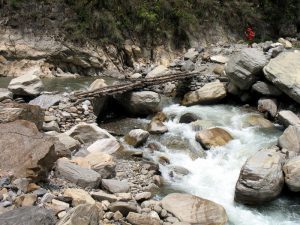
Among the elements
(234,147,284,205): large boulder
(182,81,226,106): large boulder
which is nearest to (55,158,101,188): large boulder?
(234,147,284,205): large boulder

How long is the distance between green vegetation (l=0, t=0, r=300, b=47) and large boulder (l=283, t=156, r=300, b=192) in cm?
1181

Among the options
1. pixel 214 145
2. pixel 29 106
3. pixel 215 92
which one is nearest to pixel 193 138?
pixel 214 145

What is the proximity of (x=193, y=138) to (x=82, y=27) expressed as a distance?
9.39 metres

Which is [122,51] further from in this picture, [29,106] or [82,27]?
[29,106]

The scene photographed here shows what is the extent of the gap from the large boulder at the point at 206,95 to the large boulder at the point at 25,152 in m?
7.11

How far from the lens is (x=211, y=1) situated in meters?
21.8

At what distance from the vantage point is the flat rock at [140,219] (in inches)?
243

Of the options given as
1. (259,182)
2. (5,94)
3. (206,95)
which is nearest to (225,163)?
(259,182)

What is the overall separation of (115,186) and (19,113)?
2.88 m

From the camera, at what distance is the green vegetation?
17.9m

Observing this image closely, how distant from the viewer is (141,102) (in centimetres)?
1234

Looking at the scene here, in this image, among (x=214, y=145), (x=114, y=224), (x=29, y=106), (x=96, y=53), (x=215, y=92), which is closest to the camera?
(x=114, y=224)

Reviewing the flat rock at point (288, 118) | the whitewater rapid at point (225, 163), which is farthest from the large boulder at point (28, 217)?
the flat rock at point (288, 118)

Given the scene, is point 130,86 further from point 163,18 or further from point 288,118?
point 163,18
